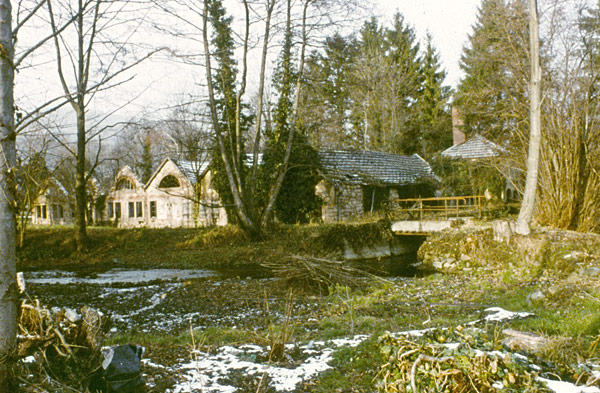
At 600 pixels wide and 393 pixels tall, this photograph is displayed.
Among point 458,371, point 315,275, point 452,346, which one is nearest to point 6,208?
point 458,371

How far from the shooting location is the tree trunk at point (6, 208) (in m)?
3.50

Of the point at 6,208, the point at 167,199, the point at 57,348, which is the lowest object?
the point at 57,348

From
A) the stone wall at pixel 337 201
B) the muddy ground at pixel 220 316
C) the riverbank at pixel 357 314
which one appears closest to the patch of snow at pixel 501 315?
the riverbank at pixel 357 314

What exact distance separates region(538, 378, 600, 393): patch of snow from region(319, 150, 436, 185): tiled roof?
2299cm

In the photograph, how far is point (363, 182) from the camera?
2750cm

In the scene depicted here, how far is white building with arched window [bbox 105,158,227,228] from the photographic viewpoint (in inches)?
1281

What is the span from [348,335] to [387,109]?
122 feet

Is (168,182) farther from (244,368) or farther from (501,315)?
(244,368)

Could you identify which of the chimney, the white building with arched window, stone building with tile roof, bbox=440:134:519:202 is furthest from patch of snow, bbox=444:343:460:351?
the chimney

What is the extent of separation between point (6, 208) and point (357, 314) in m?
6.34

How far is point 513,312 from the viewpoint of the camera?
751cm

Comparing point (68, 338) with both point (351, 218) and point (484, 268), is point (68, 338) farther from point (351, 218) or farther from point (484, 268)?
point (351, 218)

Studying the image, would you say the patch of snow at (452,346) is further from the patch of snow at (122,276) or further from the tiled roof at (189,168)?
the tiled roof at (189,168)

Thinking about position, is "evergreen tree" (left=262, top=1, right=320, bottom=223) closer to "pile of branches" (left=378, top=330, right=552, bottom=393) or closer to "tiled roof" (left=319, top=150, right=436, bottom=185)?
"tiled roof" (left=319, top=150, right=436, bottom=185)
